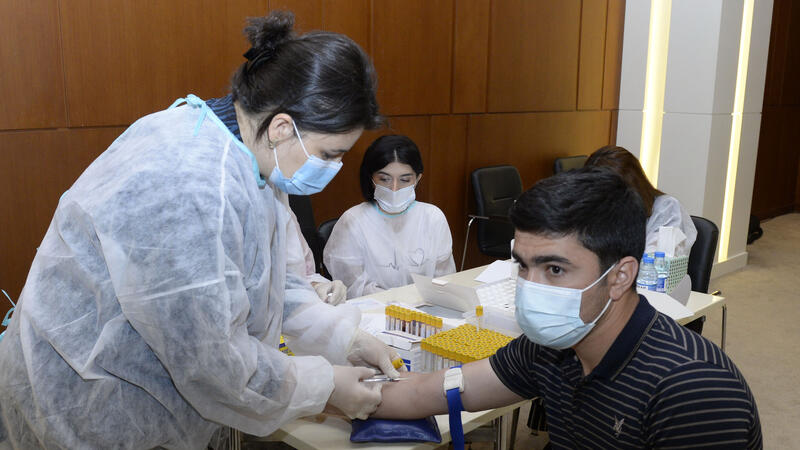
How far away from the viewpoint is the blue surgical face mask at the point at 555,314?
1285mm

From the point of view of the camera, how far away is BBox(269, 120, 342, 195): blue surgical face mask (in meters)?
1.27

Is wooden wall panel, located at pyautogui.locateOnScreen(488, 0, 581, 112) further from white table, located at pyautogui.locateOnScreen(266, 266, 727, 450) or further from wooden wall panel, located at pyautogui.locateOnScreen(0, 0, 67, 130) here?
white table, located at pyautogui.locateOnScreen(266, 266, 727, 450)

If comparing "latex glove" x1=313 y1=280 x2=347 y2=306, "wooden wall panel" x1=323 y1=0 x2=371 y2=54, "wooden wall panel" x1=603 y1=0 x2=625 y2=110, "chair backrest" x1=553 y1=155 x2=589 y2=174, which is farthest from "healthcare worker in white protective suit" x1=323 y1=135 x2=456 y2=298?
"wooden wall panel" x1=603 y1=0 x2=625 y2=110

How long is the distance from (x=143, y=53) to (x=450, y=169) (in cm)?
211

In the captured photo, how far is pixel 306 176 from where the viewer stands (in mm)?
1293

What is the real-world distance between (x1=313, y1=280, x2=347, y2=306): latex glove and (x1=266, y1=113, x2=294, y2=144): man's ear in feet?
3.72

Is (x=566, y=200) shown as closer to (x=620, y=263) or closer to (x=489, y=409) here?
(x=620, y=263)

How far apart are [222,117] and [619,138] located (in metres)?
4.96

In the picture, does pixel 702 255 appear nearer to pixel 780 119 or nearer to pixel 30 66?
pixel 30 66

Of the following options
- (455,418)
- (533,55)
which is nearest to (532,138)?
(533,55)

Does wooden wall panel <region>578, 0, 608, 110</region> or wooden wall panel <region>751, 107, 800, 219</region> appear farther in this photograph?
wooden wall panel <region>751, 107, 800, 219</region>

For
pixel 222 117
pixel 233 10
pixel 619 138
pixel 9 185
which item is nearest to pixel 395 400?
pixel 222 117

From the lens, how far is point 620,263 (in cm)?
128

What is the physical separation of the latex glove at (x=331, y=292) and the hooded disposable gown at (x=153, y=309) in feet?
3.35
